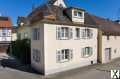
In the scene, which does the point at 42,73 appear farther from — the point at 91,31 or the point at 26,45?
the point at 91,31

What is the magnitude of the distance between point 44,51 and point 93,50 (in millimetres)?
8514

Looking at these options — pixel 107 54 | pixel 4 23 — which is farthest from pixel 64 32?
pixel 4 23

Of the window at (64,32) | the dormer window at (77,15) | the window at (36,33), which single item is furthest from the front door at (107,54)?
the window at (36,33)

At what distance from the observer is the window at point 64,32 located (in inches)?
591

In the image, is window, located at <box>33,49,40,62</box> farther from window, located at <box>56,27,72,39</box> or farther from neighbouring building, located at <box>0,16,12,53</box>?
neighbouring building, located at <box>0,16,12,53</box>

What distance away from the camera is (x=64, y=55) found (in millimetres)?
15562

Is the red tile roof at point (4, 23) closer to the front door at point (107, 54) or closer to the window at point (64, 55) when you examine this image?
the window at point (64, 55)

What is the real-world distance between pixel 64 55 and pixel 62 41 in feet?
5.50

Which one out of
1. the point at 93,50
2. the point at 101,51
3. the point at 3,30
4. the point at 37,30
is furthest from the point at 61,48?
the point at 3,30

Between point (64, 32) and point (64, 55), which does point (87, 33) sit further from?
point (64, 55)

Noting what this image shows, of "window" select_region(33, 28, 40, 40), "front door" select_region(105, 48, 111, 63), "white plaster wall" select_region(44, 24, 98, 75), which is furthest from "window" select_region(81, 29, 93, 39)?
"window" select_region(33, 28, 40, 40)

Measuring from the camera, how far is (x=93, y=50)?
19.3 metres

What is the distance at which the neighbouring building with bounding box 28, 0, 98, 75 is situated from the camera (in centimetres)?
1409

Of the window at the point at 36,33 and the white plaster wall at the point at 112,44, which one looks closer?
the window at the point at 36,33
